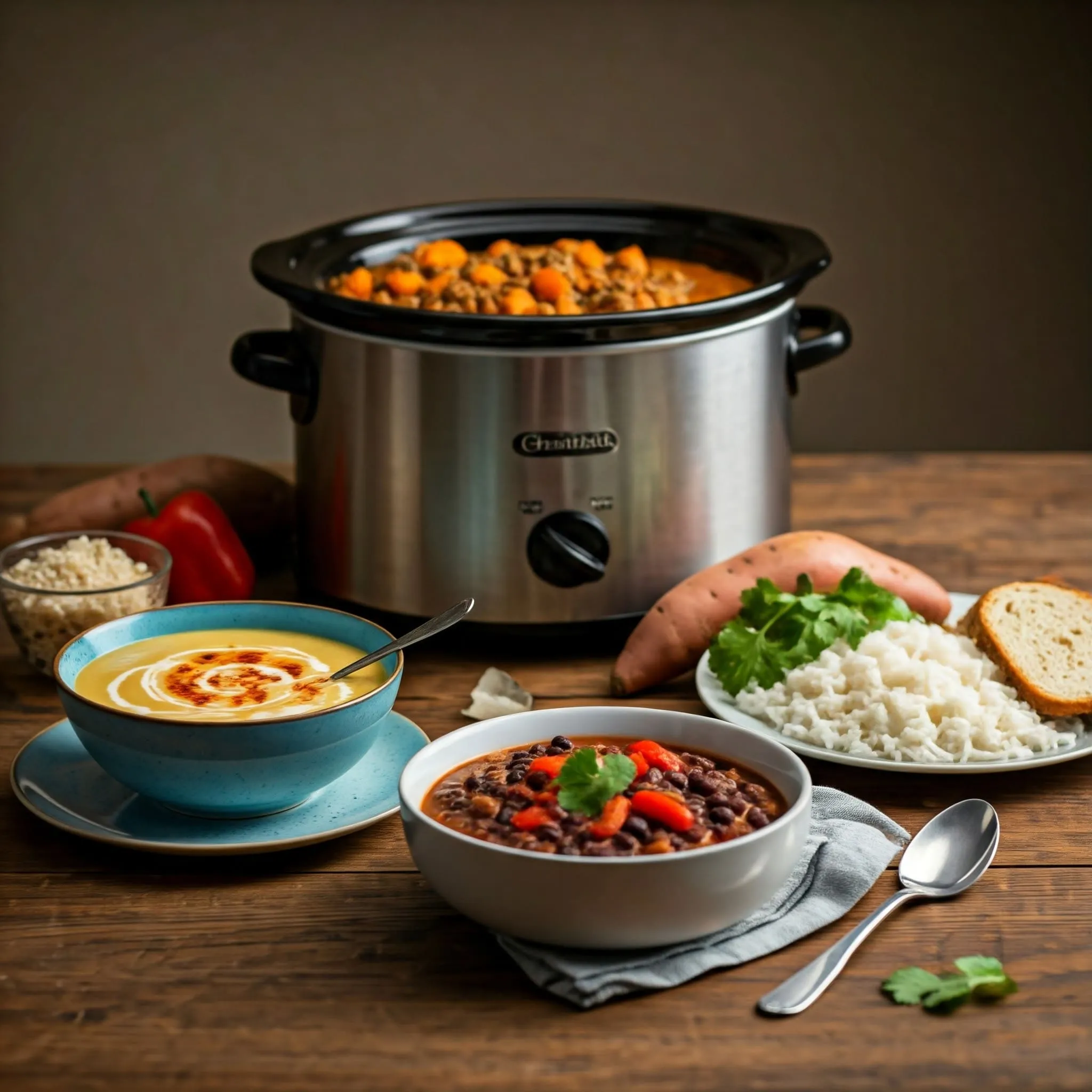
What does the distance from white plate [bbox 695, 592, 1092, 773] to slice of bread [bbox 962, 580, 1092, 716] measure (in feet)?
0.17

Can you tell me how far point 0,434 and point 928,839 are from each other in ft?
12.3

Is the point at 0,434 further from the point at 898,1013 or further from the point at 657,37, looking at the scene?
the point at 898,1013

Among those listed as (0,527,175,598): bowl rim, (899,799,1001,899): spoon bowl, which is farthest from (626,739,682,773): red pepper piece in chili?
(0,527,175,598): bowl rim

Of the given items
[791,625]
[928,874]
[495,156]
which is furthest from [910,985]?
[495,156]

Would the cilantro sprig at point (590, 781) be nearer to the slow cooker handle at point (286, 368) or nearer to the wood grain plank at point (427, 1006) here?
the wood grain plank at point (427, 1006)

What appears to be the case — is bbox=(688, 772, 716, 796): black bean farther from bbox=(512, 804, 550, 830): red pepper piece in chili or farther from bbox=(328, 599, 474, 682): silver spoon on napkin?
bbox=(328, 599, 474, 682): silver spoon on napkin

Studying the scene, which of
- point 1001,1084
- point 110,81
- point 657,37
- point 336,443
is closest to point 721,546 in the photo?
point 336,443

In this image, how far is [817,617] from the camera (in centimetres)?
167

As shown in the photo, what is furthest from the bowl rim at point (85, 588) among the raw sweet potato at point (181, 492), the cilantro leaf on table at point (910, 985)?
the cilantro leaf on table at point (910, 985)

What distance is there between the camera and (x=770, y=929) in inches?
48.4

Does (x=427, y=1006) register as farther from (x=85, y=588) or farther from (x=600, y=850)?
(x=85, y=588)

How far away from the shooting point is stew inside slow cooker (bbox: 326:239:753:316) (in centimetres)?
191

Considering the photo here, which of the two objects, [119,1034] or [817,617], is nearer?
[119,1034]

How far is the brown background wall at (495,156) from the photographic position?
4.13m
